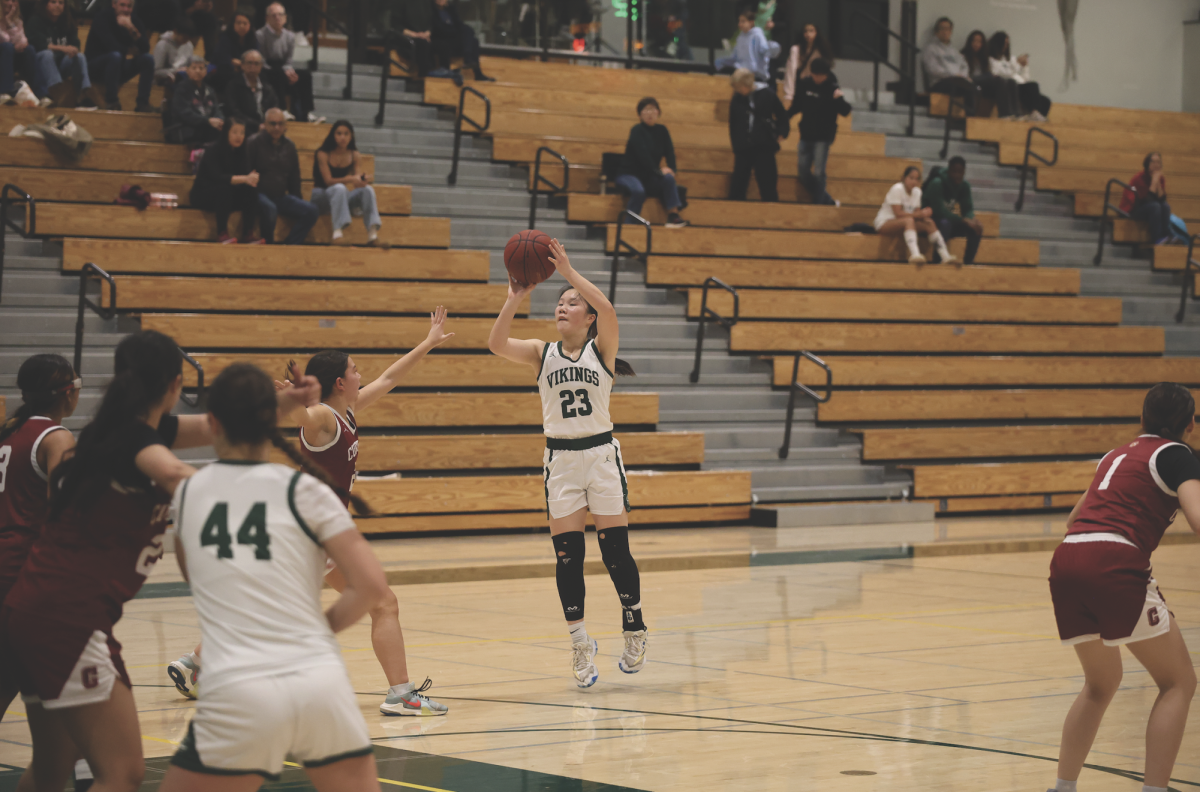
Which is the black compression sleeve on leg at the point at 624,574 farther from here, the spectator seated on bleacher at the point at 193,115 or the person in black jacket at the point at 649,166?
the person in black jacket at the point at 649,166

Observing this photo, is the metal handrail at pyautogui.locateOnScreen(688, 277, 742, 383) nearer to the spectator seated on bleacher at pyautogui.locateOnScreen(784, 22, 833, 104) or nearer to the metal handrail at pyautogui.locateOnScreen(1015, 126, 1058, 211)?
the spectator seated on bleacher at pyautogui.locateOnScreen(784, 22, 833, 104)

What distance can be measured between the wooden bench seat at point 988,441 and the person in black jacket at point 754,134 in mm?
3702

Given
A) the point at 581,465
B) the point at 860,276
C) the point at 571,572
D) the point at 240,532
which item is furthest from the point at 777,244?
the point at 240,532

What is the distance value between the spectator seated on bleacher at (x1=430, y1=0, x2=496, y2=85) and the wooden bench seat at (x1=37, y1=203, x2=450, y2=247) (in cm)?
311

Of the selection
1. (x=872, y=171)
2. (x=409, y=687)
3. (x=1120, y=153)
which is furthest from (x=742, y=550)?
(x=1120, y=153)

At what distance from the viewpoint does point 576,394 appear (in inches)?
263

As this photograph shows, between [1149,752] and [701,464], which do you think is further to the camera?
[701,464]

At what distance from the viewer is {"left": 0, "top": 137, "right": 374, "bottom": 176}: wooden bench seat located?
13328mm

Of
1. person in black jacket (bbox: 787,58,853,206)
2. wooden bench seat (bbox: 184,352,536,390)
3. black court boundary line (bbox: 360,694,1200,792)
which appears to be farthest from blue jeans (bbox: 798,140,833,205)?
black court boundary line (bbox: 360,694,1200,792)

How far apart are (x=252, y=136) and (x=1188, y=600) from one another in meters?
8.81

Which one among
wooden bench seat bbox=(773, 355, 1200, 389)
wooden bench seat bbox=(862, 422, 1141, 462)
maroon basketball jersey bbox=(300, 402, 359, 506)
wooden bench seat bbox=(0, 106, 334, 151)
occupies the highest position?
wooden bench seat bbox=(0, 106, 334, 151)

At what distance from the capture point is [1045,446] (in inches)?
595

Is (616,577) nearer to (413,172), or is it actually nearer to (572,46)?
(413,172)

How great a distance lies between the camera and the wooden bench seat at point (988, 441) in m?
14.4
